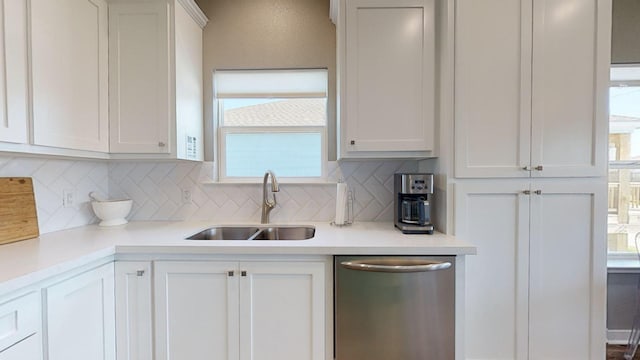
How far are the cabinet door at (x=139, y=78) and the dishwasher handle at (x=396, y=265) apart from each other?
52.2 inches

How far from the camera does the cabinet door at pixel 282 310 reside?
155 cm

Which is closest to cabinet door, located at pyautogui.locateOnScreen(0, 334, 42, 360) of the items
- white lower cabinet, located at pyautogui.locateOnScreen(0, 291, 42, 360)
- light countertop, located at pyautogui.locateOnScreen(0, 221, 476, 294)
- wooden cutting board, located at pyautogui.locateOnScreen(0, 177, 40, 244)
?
white lower cabinet, located at pyautogui.locateOnScreen(0, 291, 42, 360)

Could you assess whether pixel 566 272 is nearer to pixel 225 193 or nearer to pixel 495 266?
pixel 495 266

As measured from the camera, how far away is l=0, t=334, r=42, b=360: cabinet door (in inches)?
42.0

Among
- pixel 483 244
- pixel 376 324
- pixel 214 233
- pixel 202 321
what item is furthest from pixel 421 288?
pixel 214 233

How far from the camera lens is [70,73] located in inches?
66.6

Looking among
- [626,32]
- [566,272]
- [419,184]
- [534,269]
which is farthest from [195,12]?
[626,32]

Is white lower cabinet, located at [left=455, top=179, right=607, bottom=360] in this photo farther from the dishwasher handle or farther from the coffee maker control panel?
the dishwasher handle

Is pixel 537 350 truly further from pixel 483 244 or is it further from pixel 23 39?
pixel 23 39

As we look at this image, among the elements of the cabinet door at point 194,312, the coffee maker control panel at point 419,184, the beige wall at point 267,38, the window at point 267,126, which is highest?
the beige wall at point 267,38

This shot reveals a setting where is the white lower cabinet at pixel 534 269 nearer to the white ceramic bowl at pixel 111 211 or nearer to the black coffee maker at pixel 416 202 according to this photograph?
the black coffee maker at pixel 416 202

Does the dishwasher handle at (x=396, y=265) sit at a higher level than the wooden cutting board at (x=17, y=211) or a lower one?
lower

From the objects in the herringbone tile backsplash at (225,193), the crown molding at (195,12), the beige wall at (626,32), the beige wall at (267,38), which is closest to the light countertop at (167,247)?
the herringbone tile backsplash at (225,193)

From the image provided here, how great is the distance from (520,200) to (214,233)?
73.4 inches
